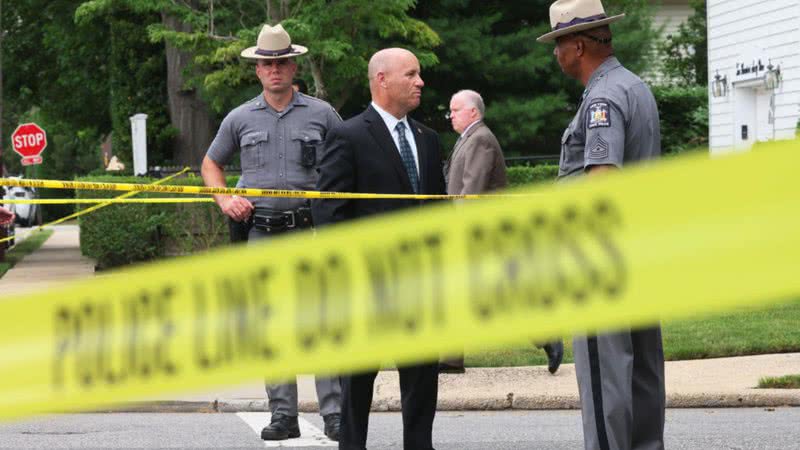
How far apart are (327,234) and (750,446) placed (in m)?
5.51

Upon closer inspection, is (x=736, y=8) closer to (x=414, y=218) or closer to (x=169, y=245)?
(x=169, y=245)

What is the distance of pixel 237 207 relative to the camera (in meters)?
7.70

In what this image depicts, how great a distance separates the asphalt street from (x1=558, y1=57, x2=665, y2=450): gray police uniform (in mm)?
2187

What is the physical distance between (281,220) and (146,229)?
16495 mm

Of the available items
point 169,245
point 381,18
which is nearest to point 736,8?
point 381,18

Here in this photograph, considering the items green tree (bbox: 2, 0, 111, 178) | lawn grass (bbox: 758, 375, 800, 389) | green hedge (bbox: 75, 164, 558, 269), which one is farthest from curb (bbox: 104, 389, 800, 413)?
green tree (bbox: 2, 0, 111, 178)

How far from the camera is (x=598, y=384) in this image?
214 inches

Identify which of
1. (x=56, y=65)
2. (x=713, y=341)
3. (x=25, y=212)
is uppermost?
(x=56, y=65)

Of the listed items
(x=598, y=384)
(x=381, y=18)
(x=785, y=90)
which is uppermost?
(x=381, y=18)

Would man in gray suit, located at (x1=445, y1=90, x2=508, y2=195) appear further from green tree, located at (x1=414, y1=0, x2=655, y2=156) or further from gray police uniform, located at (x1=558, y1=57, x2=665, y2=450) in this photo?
green tree, located at (x1=414, y1=0, x2=655, y2=156)

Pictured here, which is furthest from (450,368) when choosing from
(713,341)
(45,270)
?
(45,270)

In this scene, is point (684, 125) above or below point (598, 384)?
above

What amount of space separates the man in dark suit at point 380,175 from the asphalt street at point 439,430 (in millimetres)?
1391

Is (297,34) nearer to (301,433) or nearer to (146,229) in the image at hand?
(146,229)
